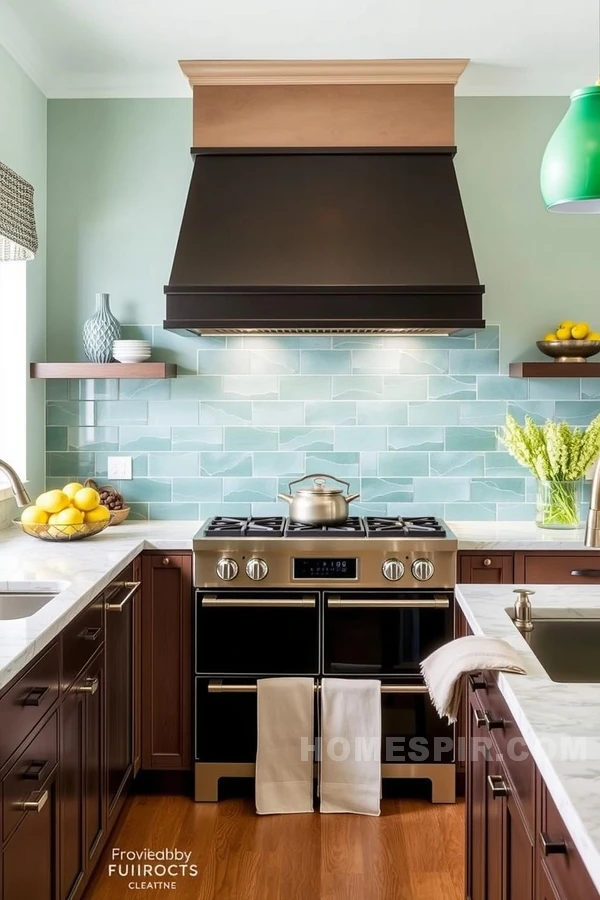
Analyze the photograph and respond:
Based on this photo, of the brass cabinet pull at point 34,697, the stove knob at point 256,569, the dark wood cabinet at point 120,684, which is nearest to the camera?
the brass cabinet pull at point 34,697

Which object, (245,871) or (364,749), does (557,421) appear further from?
(245,871)

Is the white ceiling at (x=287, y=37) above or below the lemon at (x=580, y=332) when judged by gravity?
above

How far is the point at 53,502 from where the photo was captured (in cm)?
313

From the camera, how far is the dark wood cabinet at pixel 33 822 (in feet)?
5.85

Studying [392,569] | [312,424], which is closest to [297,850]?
[392,569]

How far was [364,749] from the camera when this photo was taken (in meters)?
3.19

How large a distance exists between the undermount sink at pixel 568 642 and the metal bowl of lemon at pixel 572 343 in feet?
5.95

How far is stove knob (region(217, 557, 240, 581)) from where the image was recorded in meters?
3.22

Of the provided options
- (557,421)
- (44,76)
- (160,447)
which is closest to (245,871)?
(160,447)

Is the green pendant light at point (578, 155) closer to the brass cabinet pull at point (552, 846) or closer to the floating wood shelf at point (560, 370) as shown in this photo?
the brass cabinet pull at point (552, 846)

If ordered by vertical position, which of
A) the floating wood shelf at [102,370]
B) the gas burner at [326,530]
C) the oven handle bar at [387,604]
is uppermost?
the floating wood shelf at [102,370]

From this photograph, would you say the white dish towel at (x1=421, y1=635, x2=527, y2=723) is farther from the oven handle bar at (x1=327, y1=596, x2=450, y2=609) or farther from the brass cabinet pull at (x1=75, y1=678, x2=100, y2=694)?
the oven handle bar at (x1=327, y1=596, x2=450, y2=609)

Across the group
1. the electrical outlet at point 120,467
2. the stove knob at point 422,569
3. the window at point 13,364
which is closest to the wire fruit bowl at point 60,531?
the window at point 13,364

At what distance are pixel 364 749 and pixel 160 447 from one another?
1.53 metres
